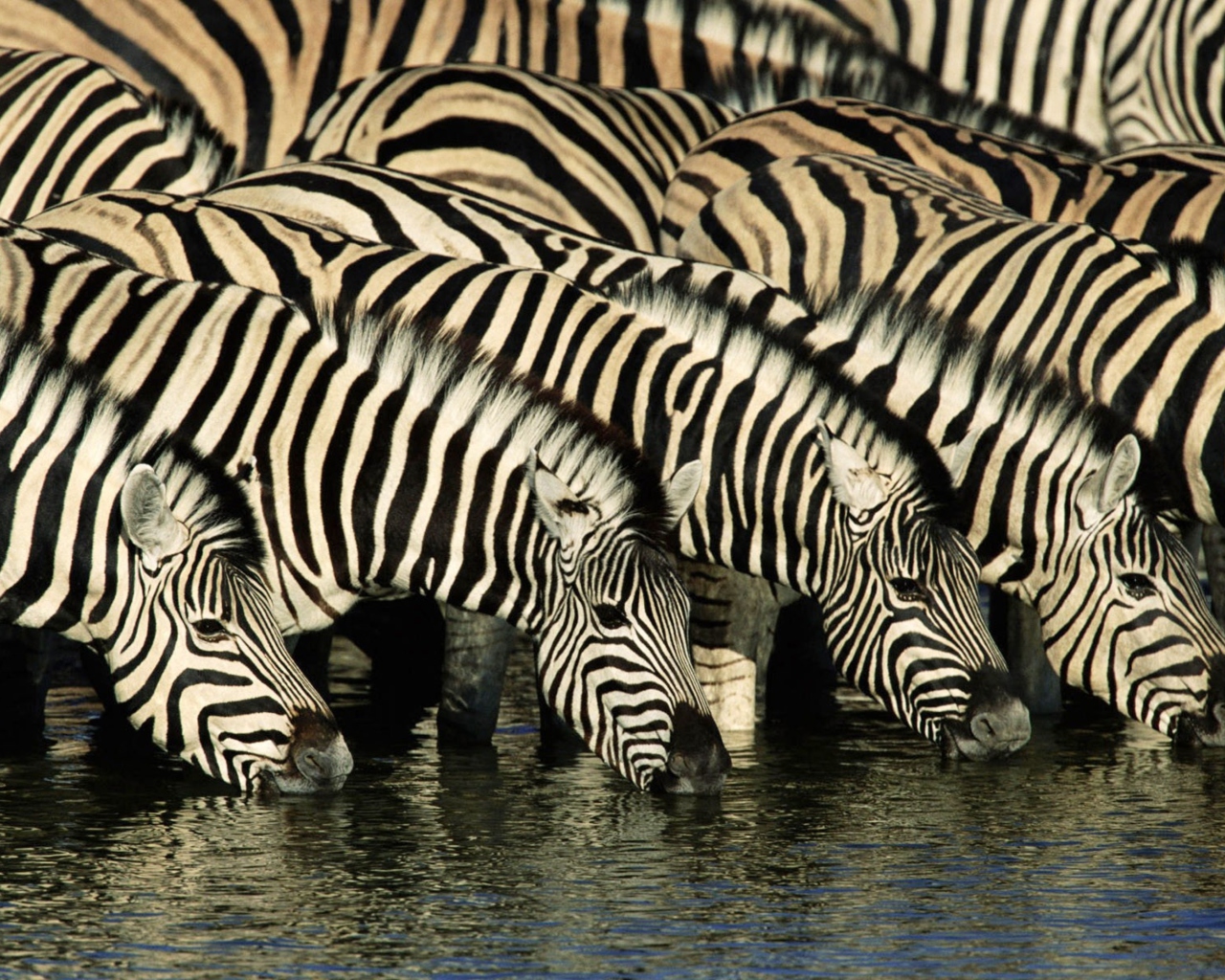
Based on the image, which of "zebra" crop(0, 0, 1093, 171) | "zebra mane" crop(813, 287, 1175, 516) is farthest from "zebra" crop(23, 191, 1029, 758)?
"zebra" crop(0, 0, 1093, 171)

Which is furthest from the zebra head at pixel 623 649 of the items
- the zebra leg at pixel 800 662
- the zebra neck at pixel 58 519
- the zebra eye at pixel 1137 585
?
the zebra leg at pixel 800 662

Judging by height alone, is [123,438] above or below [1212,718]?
above

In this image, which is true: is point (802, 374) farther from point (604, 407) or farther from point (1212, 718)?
point (1212, 718)

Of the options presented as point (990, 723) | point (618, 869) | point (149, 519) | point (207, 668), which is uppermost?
point (149, 519)

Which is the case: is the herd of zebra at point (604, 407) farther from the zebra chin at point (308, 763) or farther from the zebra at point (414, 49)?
the zebra at point (414, 49)

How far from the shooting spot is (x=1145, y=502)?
1024 centimetres

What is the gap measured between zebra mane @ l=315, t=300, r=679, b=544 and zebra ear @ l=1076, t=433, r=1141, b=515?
2097 mm

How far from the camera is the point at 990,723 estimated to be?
30.9ft

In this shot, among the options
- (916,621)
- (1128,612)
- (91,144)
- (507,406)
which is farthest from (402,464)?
(91,144)

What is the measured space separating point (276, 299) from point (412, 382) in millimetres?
739

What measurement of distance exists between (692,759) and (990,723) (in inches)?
57.3

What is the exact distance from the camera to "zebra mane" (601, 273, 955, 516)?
384 inches

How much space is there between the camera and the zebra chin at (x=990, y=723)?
371 inches

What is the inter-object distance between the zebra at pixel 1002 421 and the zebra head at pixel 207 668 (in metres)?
2.86
